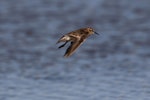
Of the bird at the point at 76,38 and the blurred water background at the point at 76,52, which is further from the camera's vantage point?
the blurred water background at the point at 76,52

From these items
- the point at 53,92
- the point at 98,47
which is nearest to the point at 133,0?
the point at 98,47

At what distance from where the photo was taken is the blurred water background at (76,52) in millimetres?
11039

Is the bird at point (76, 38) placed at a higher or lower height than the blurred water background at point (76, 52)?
lower

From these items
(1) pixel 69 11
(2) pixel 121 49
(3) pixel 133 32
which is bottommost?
(2) pixel 121 49

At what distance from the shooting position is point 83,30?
8680 mm

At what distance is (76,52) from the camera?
1406cm

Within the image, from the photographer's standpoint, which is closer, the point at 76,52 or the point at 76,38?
the point at 76,38

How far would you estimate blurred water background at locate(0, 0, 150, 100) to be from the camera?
11039 millimetres

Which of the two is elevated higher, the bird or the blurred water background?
the blurred water background

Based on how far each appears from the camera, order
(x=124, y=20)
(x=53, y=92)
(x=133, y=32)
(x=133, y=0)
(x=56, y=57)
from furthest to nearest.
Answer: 1. (x=133, y=0)
2. (x=124, y=20)
3. (x=133, y=32)
4. (x=56, y=57)
5. (x=53, y=92)

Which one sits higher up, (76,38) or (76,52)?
(76,52)

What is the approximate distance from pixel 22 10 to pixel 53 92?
24.8 feet

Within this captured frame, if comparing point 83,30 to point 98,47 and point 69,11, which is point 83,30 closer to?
point 98,47

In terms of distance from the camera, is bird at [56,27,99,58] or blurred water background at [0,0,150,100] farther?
blurred water background at [0,0,150,100]
